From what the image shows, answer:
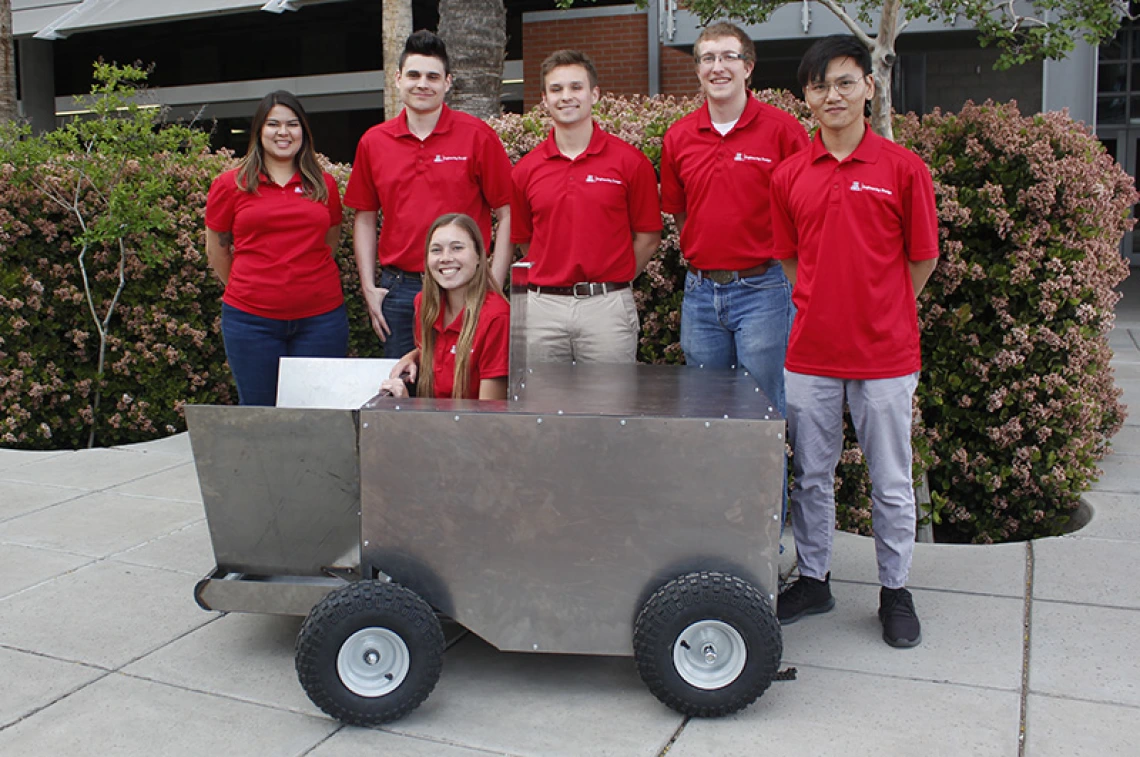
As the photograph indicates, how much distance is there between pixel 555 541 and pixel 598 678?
55cm

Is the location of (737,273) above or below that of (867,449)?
above

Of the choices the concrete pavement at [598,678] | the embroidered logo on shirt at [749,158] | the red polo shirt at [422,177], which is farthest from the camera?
the red polo shirt at [422,177]

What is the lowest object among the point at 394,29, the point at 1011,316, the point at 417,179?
the point at 1011,316

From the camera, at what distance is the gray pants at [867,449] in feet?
11.4

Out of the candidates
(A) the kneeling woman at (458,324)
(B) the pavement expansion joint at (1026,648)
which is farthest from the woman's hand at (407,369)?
(B) the pavement expansion joint at (1026,648)

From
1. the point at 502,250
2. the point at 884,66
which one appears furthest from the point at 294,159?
the point at 884,66

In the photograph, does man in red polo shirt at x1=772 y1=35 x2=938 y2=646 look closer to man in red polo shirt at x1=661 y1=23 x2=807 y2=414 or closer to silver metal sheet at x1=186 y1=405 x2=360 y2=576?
man in red polo shirt at x1=661 y1=23 x2=807 y2=414

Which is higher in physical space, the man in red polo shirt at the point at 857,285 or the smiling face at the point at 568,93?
the smiling face at the point at 568,93

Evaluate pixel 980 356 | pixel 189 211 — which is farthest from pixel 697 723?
pixel 189 211

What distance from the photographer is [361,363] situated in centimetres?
377

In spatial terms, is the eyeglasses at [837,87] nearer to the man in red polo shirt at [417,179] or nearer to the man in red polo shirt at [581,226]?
the man in red polo shirt at [581,226]

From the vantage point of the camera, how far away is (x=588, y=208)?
400 cm

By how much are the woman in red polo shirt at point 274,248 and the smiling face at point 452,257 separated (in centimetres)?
85

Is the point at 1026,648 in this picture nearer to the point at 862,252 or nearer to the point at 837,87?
the point at 862,252
